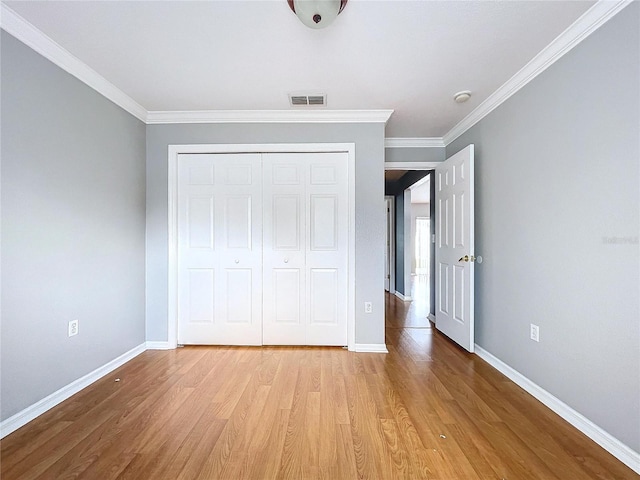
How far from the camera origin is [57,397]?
192 cm

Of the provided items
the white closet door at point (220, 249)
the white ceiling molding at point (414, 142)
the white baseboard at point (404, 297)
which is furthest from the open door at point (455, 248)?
the white closet door at point (220, 249)

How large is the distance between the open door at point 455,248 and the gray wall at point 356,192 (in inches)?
32.0

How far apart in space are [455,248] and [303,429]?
229cm

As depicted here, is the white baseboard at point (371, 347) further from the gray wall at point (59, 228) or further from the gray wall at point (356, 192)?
the gray wall at point (59, 228)

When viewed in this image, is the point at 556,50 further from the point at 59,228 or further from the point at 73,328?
the point at 73,328

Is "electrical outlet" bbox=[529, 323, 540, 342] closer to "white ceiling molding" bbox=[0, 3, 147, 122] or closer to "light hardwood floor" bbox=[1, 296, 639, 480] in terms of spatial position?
"light hardwood floor" bbox=[1, 296, 639, 480]

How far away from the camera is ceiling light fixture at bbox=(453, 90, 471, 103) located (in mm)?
2438

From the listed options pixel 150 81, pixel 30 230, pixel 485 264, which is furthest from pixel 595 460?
pixel 150 81

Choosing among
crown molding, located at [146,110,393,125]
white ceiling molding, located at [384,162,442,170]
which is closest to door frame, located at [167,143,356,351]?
crown molding, located at [146,110,393,125]

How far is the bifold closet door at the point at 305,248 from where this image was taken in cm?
290

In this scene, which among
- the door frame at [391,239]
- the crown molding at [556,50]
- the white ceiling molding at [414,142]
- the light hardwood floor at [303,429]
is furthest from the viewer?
the door frame at [391,239]

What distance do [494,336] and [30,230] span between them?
355 cm

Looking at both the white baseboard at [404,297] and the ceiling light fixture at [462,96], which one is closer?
the ceiling light fixture at [462,96]

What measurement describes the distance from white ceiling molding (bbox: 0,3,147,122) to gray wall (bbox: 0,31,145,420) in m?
0.05
